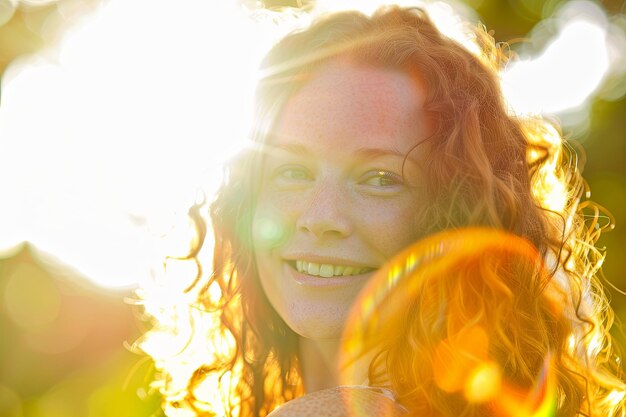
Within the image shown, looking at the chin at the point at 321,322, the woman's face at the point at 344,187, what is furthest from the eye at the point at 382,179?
the chin at the point at 321,322

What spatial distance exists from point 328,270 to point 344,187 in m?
0.22

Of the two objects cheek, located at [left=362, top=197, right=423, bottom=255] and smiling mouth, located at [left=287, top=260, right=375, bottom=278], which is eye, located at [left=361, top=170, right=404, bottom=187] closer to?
cheek, located at [left=362, top=197, right=423, bottom=255]

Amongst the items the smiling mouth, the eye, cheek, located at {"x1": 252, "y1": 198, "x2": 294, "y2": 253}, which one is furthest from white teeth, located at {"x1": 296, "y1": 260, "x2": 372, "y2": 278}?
the eye

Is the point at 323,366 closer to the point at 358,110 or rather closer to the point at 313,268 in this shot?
the point at 313,268

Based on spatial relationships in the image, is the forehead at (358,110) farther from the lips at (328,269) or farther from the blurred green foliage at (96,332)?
the blurred green foliage at (96,332)

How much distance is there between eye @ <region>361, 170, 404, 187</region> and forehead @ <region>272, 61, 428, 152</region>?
7 centimetres

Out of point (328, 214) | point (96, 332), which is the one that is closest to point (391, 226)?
point (328, 214)

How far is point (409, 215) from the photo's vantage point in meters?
1.92

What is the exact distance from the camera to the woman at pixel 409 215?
70.0 inches

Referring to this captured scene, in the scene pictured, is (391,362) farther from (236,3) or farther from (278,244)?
(236,3)

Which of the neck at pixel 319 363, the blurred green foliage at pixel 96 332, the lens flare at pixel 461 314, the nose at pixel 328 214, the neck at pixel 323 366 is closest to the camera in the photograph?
the lens flare at pixel 461 314

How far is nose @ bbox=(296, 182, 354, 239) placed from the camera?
6.18ft

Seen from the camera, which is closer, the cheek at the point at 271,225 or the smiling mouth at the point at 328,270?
the smiling mouth at the point at 328,270

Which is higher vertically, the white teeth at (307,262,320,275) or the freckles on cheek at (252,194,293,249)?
the freckles on cheek at (252,194,293,249)
